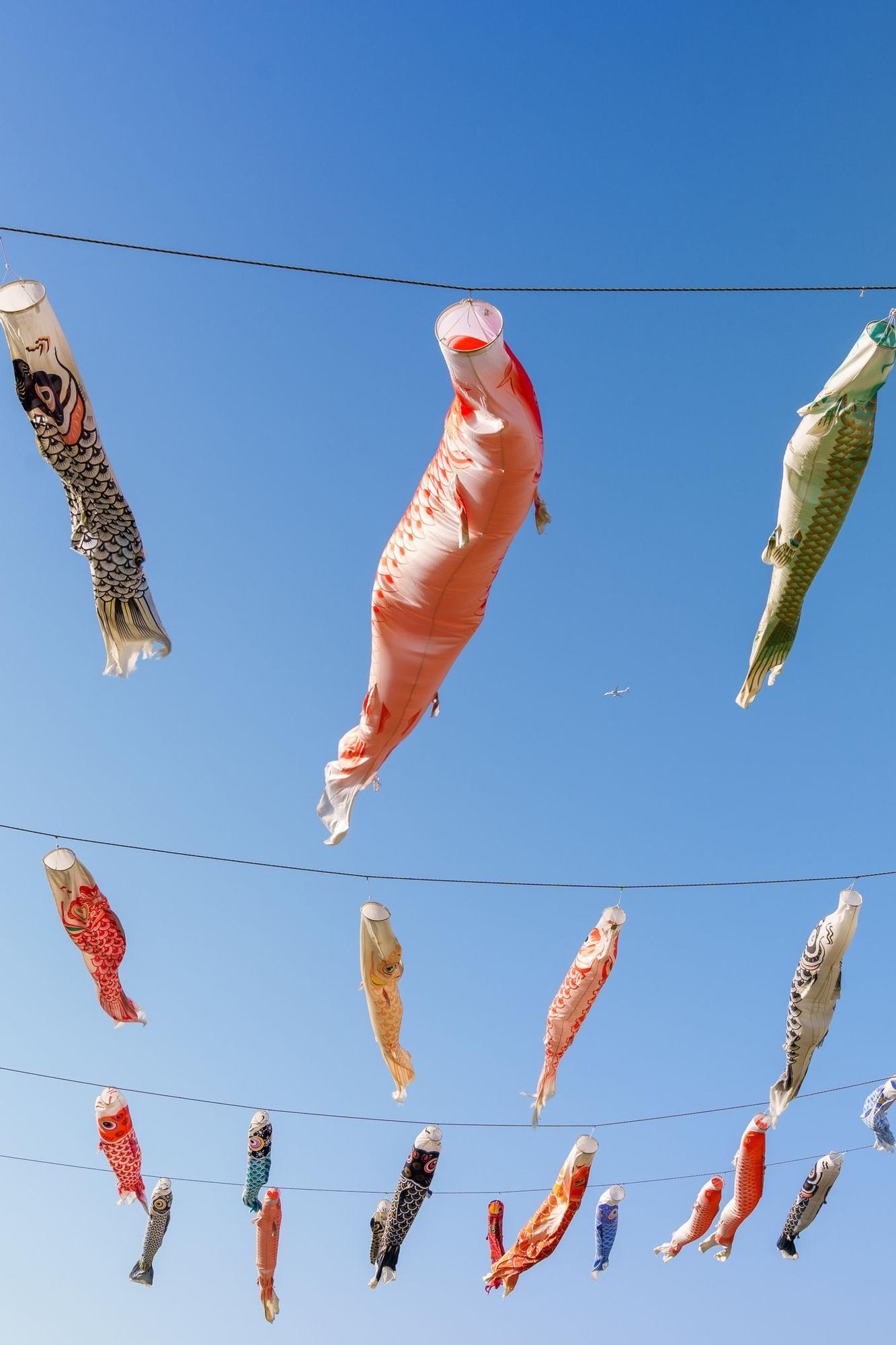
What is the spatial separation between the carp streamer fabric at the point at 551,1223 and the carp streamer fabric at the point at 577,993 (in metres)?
1.64

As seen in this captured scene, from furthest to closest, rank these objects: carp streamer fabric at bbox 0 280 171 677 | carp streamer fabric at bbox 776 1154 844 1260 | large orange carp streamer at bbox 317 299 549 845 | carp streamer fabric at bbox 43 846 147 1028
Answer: carp streamer fabric at bbox 776 1154 844 1260
carp streamer fabric at bbox 43 846 147 1028
carp streamer fabric at bbox 0 280 171 677
large orange carp streamer at bbox 317 299 549 845

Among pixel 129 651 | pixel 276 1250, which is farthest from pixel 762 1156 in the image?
pixel 129 651

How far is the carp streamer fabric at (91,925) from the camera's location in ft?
22.8

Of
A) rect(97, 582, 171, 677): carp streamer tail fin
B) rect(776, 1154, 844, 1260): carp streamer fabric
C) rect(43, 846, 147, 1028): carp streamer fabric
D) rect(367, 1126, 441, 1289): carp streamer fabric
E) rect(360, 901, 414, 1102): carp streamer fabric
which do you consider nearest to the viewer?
rect(97, 582, 171, 677): carp streamer tail fin

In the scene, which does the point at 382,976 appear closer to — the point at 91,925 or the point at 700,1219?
the point at 91,925

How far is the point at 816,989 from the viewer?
7.21 metres

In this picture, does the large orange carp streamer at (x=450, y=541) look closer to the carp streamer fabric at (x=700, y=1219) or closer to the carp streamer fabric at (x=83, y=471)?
the carp streamer fabric at (x=83, y=471)

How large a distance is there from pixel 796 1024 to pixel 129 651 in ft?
15.9

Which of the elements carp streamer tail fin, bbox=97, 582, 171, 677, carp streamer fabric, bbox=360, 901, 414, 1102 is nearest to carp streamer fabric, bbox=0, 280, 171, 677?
carp streamer tail fin, bbox=97, 582, 171, 677

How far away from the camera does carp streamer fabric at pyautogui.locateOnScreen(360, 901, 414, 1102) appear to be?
289 inches

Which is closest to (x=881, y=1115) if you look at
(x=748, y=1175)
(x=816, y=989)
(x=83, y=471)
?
(x=748, y=1175)

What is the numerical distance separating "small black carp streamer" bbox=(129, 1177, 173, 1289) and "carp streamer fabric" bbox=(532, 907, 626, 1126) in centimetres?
407

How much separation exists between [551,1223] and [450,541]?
6.82 meters

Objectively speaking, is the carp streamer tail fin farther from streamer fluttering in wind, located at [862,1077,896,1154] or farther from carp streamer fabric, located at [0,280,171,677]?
streamer fluttering in wind, located at [862,1077,896,1154]
